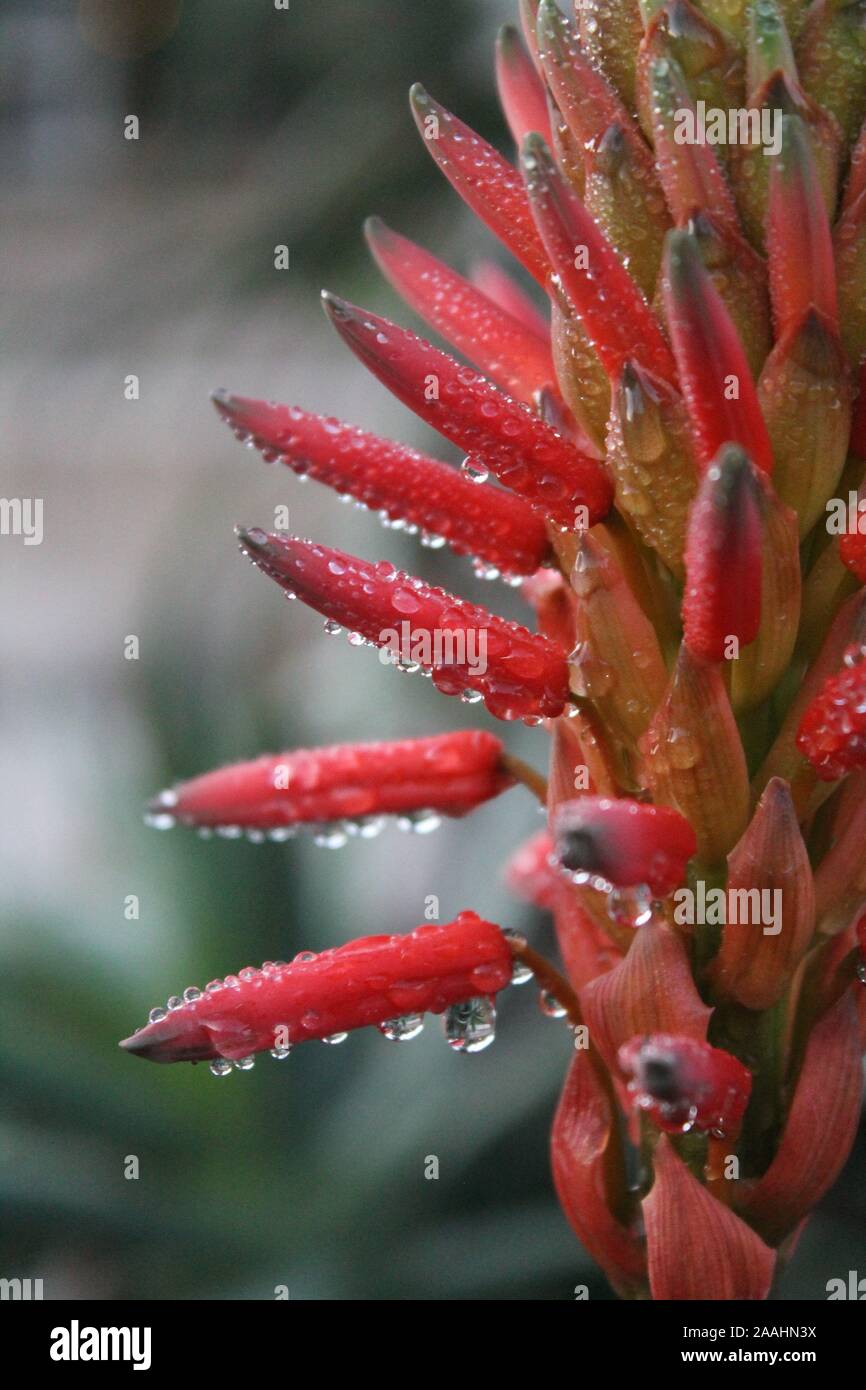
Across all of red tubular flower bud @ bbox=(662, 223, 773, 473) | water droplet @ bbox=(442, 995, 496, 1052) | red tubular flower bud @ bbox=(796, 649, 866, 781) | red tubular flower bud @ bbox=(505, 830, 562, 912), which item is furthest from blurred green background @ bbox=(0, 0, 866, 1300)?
red tubular flower bud @ bbox=(662, 223, 773, 473)

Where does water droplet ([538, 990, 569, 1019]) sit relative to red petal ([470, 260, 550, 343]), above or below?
below

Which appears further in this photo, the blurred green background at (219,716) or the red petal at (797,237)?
the blurred green background at (219,716)

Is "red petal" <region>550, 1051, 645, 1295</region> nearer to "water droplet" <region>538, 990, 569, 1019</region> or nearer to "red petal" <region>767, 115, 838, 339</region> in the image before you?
"water droplet" <region>538, 990, 569, 1019</region>

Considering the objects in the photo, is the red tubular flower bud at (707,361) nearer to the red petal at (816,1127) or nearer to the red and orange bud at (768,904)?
the red and orange bud at (768,904)

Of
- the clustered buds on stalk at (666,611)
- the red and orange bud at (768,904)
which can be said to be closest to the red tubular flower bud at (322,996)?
the clustered buds on stalk at (666,611)

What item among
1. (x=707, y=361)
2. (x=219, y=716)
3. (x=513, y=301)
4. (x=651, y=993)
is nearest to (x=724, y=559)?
(x=707, y=361)

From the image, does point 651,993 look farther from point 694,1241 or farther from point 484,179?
point 484,179
